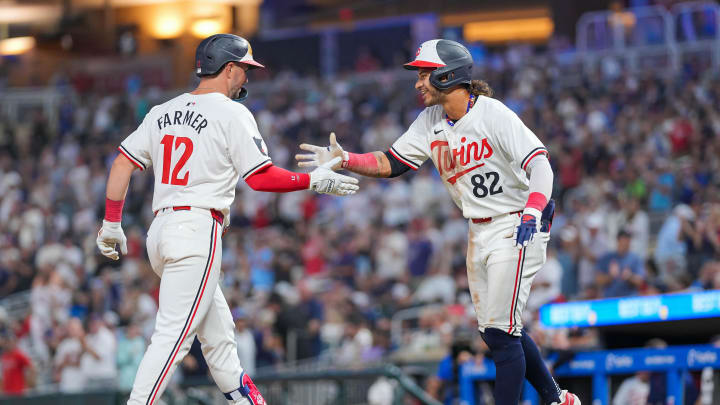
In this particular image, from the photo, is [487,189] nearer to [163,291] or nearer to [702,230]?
[163,291]

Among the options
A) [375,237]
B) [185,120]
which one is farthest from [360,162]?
[375,237]

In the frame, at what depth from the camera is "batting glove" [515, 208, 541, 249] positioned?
5.95 meters

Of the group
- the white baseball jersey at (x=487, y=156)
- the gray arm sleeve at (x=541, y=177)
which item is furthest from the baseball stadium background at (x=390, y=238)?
the gray arm sleeve at (x=541, y=177)

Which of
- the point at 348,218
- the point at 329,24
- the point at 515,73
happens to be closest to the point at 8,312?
the point at 348,218

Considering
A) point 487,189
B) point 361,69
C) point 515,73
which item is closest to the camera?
point 487,189

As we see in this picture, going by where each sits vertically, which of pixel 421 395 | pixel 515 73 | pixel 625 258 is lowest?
pixel 421 395

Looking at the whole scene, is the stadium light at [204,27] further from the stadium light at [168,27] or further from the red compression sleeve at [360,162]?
the red compression sleeve at [360,162]

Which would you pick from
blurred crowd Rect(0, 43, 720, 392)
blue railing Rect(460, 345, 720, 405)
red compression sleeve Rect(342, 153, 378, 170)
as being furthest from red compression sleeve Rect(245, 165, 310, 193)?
blurred crowd Rect(0, 43, 720, 392)

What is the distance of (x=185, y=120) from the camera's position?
242 inches

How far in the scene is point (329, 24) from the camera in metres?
32.7

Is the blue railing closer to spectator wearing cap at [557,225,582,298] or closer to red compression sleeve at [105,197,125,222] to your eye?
red compression sleeve at [105,197,125,222]

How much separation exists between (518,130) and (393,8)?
26103 millimetres

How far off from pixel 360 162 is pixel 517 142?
95 cm

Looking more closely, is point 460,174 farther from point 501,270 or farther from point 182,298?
point 182,298
